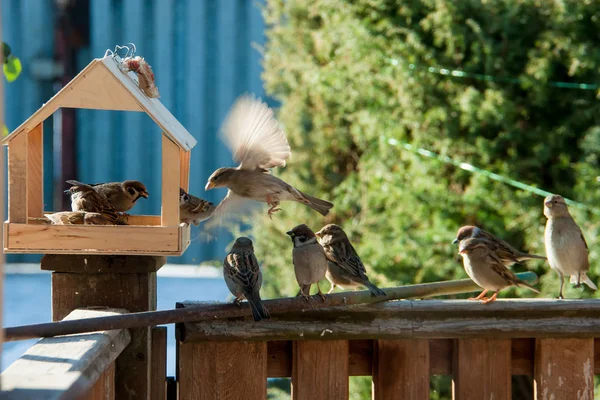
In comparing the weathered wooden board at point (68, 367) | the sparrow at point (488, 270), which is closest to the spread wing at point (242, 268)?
the weathered wooden board at point (68, 367)

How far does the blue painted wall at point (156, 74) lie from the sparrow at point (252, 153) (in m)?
4.12

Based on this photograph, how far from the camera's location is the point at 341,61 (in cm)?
645

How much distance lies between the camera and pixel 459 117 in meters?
5.70

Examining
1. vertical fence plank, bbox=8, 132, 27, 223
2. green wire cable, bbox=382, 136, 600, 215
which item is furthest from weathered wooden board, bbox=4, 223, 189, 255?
green wire cable, bbox=382, 136, 600, 215

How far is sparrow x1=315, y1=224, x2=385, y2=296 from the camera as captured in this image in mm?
2988

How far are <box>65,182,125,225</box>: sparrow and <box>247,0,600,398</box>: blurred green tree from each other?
3047 millimetres

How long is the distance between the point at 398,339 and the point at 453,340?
0.50ft

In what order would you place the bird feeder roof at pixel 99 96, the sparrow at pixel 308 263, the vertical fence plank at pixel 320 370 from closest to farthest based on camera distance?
the vertical fence plank at pixel 320 370
the bird feeder roof at pixel 99 96
the sparrow at pixel 308 263

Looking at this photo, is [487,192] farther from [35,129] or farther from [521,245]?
[35,129]

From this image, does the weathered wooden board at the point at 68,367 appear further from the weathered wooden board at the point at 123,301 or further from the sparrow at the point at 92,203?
the sparrow at the point at 92,203

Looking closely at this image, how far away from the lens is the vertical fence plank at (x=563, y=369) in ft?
7.29

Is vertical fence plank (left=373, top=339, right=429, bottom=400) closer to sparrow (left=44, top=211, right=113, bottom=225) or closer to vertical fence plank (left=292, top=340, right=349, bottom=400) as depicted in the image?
vertical fence plank (left=292, top=340, right=349, bottom=400)

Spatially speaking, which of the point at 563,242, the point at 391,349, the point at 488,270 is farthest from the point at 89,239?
the point at 563,242

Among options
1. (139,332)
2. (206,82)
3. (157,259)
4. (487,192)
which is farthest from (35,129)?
(206,82)
